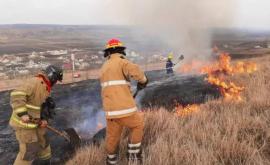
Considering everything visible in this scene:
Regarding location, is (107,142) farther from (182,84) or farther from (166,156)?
(182,84)

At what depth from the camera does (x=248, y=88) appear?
9125mm

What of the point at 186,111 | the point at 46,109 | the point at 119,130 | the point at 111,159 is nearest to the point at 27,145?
the point at 46,109

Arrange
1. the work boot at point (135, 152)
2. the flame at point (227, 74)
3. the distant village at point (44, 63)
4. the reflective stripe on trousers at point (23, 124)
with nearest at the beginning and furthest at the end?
the work boot at point (135, 152) → the reflective stripe on trousers at point (23, 124) → the flame at point (227, 74) → the distant village at point (44, 63)

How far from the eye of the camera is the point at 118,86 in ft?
15.7

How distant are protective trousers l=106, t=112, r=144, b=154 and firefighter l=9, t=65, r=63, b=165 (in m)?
1.02

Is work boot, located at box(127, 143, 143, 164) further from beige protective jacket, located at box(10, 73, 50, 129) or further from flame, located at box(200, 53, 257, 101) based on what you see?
flame, located at box(200, 53, 257, 101)

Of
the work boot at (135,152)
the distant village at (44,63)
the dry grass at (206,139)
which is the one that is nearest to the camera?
the dry grass at (206,139)

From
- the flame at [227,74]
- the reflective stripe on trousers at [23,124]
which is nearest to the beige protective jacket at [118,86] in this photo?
the reflective stripe on trousers at [23,124]

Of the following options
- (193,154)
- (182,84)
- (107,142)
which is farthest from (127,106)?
(182,84)

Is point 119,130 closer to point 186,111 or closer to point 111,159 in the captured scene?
point 111,159

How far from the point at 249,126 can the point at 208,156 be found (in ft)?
4.70

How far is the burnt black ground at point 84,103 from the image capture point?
6.60m

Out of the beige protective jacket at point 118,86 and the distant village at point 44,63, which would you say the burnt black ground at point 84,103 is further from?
the distant village at point 44,63

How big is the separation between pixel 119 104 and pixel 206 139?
4.54 feet
